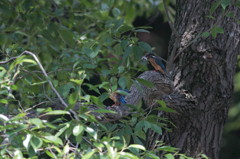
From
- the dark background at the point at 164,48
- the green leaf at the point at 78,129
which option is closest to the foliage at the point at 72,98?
the green leaf at the point at 78,129

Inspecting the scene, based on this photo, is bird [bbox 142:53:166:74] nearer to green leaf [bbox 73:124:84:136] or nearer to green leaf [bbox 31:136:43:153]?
green leaf [bbox 73:124:84:136]

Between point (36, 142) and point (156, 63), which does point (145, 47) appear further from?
point (36, 142)

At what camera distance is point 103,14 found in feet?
11.6

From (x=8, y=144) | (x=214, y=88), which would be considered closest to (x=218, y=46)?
(x=214, y=88)

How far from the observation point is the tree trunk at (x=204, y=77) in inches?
105

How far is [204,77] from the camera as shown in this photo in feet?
8.73

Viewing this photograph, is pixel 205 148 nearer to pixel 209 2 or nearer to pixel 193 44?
pixel 193 44

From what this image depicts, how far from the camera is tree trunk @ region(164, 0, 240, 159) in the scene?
266 centimetres

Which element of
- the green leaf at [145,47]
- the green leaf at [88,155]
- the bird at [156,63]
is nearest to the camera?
the green leaf at [88,155]

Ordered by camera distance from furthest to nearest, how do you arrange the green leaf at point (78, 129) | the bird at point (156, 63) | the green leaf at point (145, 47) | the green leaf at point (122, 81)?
the bird at point (156, 63), the green leaf at point (145, 47), the green leaf at point (122, 81), the green leaf at point (78, 129)

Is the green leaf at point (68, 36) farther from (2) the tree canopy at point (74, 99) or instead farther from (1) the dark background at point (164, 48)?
(1) the dark background at point (164, 48)

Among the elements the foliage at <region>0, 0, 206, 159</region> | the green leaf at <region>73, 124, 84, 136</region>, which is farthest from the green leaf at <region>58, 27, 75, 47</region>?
the green leaf at <region>73, 124, 84, 136</region>

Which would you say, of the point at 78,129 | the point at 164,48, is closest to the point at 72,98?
the point at 78,129

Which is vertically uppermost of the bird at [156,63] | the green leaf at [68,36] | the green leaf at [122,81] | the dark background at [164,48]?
the green leaf at [68,36]
